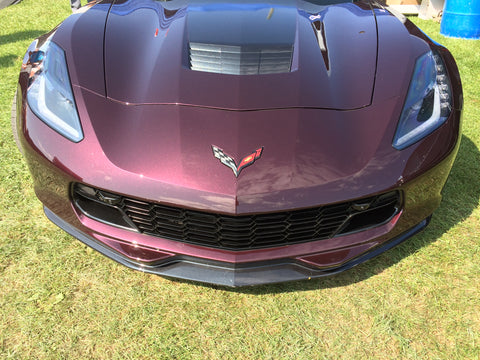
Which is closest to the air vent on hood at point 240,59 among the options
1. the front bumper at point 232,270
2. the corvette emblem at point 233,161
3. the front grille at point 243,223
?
the corvette emblem at point 233,161

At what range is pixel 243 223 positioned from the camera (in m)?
1.65

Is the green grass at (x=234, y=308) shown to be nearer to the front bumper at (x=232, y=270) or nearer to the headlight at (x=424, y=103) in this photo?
the front bumper at (x=232, y=270)

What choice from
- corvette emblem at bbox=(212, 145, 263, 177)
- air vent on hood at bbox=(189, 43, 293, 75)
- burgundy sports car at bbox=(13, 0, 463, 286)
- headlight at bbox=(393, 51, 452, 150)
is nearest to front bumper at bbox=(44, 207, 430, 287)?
burgundy sports car at bbox=(13, 0, 463, 286)

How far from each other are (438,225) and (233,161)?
136 centimetres

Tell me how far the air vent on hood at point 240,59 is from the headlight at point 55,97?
1.78 ft

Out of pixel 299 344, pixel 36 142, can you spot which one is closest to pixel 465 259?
pixel 299 344

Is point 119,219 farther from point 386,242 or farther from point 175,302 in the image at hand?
point 386,242

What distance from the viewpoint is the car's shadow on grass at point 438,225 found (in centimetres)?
203

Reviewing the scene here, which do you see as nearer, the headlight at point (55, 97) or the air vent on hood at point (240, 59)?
the headlight at point (55, 97)

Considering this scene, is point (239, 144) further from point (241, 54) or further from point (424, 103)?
point (424, 103)

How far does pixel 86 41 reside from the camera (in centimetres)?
214

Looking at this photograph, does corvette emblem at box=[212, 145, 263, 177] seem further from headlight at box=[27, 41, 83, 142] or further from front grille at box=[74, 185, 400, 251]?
headlight at box=[27, 41, 83, 142]

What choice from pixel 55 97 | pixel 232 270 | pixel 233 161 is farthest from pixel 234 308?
pixel 55 97

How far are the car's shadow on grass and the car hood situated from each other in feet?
2.57
